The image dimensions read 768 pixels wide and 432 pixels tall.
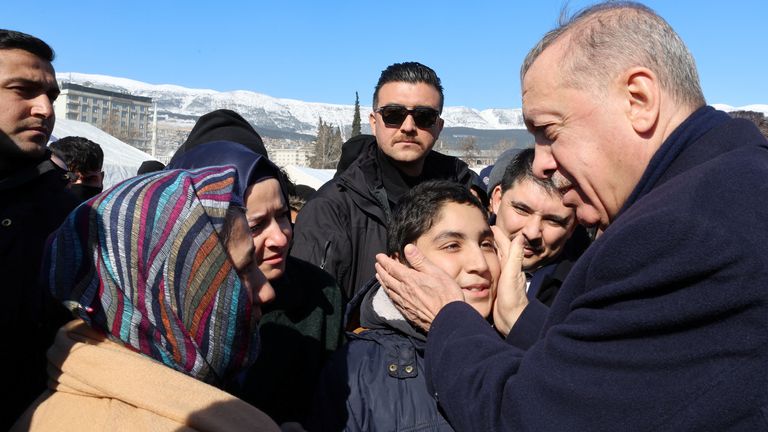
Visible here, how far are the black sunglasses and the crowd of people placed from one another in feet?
5.19

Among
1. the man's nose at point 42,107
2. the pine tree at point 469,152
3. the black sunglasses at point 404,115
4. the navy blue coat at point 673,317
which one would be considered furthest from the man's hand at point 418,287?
the pine tree at point 469,152

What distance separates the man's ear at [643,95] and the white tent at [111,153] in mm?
12394

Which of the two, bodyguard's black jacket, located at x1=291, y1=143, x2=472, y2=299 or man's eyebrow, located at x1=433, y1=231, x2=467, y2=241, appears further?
bodyguard's black jacket, located at x1=291, y1=143, x2=472, y2=299

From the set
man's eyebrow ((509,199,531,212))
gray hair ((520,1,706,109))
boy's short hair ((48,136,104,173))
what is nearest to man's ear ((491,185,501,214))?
man's eyebrow ((509,199,531,212))

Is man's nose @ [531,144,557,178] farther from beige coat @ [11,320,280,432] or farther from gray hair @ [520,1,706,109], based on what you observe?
beige coat @ [11,320,280,432]

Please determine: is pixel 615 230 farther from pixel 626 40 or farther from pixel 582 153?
pixel 626 40

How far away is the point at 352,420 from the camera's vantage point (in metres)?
2.26

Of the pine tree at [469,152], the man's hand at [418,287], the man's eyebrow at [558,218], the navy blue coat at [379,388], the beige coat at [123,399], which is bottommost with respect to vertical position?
the pine tree at [469,152]

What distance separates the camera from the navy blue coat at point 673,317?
50.1 inches

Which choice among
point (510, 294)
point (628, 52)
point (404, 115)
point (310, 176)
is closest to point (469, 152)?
point (310, 176)

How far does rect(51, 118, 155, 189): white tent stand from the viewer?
13.3 metres

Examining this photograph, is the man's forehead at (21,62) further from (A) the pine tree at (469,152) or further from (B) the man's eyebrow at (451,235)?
(A) the pine tree at (469,152)

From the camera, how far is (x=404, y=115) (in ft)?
13.6

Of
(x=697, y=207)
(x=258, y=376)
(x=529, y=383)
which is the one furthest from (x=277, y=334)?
(x=697, y=207)
